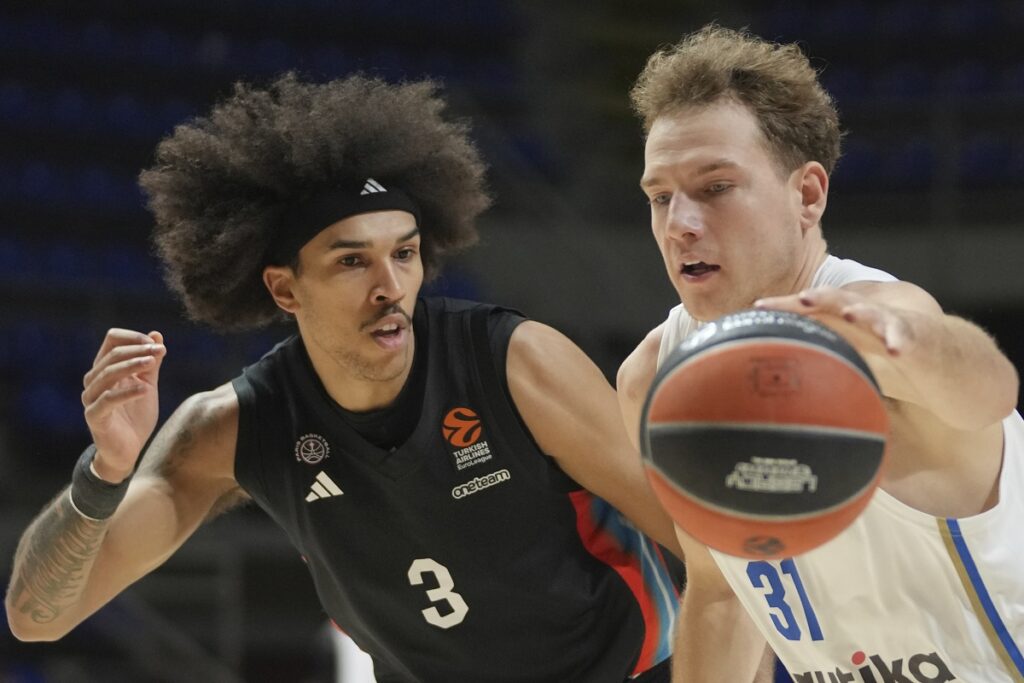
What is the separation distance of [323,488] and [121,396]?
57cm

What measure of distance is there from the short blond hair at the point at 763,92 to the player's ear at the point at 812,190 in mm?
26

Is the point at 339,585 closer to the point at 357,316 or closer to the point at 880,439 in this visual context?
the point at 357,316

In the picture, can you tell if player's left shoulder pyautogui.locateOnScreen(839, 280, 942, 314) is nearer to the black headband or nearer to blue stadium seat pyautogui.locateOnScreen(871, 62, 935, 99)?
the black headband

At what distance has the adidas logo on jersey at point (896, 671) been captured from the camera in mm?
2672

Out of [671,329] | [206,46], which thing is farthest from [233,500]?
[206,46]

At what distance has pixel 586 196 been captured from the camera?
10.4 m

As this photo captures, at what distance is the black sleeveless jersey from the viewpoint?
344 centimetres

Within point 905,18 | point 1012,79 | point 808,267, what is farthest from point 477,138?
point 808,267

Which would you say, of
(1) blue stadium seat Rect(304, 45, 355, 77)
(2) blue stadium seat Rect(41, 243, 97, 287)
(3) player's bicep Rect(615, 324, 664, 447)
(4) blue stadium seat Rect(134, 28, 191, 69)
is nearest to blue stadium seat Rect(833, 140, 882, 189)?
(1) blue stadium seat Rect(304, 45, 355, 77)

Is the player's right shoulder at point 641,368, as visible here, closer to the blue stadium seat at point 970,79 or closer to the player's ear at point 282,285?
the player's ear at point 282,285

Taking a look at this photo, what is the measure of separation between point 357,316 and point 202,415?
57 cm

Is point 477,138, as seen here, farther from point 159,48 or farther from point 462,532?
point 462,532

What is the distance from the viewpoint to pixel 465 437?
3459mm

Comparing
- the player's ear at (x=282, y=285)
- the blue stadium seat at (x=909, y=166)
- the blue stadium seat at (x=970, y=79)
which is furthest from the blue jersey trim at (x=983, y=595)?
the blue stadium seat at (x=970, y=79)
